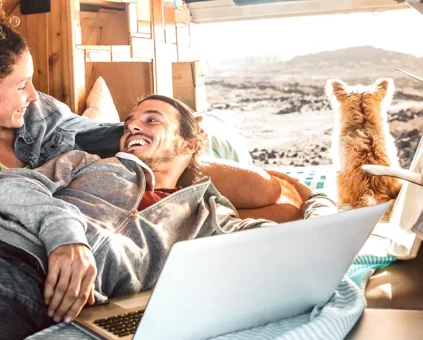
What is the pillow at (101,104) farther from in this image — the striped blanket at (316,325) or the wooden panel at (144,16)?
the striped blanket at (316,325)

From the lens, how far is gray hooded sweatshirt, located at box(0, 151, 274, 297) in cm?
108

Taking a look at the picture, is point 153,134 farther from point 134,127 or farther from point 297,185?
point 297,185

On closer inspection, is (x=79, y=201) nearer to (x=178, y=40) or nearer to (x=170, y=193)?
(x=170, y=193)

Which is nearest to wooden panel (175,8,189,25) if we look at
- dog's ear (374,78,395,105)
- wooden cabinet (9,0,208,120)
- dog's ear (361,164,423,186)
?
wooden cabinet (9,0,208,120)

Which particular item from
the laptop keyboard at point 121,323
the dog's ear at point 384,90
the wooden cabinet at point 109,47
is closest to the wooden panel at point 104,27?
the wooden cabinet at point 109,47

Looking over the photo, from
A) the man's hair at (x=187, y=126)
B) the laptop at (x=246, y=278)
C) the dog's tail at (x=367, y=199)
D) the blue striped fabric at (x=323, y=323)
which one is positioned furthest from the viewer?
the dog's tail at (x=367, y=199)

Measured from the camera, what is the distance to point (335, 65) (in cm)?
238

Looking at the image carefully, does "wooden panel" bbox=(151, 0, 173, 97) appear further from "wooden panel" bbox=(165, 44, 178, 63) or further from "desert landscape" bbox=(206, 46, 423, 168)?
"desert landscape" bbox=(206, 46, 423, 168)

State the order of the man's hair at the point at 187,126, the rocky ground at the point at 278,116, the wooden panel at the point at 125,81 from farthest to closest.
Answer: the rocky ground at the point at 278,116
the wooden panel at the point at 125,81
the man's hair at the point at 187,126

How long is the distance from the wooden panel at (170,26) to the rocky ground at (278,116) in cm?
28

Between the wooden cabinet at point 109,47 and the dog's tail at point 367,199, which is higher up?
the wooden cabinet at point 109,47

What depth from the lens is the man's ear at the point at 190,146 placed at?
1516 millimetres

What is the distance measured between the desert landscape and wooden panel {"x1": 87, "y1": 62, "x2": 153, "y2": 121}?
0.34 metres

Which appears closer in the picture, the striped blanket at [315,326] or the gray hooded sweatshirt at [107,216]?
the striped blanket at [315,326]
